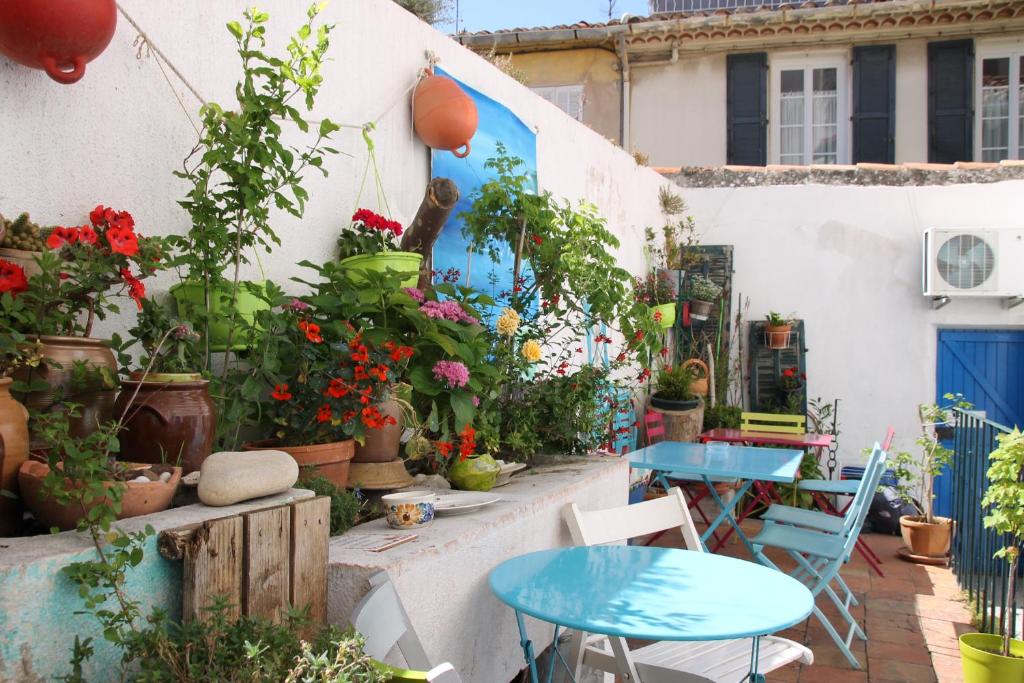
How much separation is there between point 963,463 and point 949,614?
3.26 feet

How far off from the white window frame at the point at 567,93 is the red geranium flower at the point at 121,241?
8601 millimetres

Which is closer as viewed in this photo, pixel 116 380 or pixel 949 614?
pixel 116 380

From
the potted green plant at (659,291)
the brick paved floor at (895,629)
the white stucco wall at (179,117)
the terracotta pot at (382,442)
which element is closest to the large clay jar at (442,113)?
the white stucco wall at (179,117)

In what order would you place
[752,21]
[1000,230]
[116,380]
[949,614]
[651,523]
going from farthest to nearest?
[752,21] < [1000,230] < [949,614] < [651,523] < [116,380]

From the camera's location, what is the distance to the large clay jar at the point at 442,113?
3660 mm

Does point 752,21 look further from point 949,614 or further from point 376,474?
point 376,474

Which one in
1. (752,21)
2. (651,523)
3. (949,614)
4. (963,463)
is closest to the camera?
(651,523)

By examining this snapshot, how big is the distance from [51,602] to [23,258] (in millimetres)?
831

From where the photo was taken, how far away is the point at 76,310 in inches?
77.1

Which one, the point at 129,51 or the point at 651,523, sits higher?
the point at 129,51

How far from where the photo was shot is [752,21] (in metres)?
9.38

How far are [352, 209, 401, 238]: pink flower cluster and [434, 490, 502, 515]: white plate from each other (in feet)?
3.63

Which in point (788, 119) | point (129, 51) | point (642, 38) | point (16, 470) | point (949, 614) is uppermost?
point (642, 38)

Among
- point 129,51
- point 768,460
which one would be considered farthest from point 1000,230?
point 129,51
